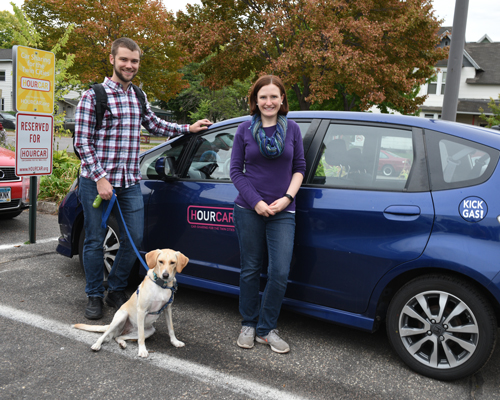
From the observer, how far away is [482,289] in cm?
261

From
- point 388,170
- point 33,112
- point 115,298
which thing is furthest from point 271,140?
point 33,112

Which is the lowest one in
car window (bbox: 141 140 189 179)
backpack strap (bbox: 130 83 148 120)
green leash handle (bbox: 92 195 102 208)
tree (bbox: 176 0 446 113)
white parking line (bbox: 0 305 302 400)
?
white parking line (bbox: 0 305 302 400)

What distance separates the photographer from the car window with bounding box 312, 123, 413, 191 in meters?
2.92

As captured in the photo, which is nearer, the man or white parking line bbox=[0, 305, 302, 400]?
white parking line bbox=[0, 305, 302, 400]

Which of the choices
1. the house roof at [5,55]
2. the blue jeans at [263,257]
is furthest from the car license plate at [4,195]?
the house roof at [5,55]

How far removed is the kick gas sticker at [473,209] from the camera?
101 inches

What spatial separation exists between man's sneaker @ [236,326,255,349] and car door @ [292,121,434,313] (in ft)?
1.25

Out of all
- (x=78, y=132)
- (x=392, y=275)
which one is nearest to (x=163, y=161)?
(x=78, y=132)

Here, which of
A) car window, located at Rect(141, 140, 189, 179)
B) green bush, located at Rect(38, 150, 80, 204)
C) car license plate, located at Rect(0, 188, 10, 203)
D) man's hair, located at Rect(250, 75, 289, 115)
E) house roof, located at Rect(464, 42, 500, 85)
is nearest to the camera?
man's hair, located at Rect(250, 75, 289, 115)

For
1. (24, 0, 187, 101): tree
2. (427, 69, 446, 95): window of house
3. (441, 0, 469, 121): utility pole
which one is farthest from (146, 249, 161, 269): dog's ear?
(427, 69, 446, 95): window of house

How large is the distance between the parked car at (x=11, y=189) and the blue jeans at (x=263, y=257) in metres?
4.40

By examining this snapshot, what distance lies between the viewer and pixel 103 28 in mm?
16109

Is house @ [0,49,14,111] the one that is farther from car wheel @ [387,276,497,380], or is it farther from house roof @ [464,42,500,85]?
car wheel @ [387,276,497,380]

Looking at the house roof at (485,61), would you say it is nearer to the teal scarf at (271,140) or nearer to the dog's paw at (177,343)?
the teal scarf at (271,140)
